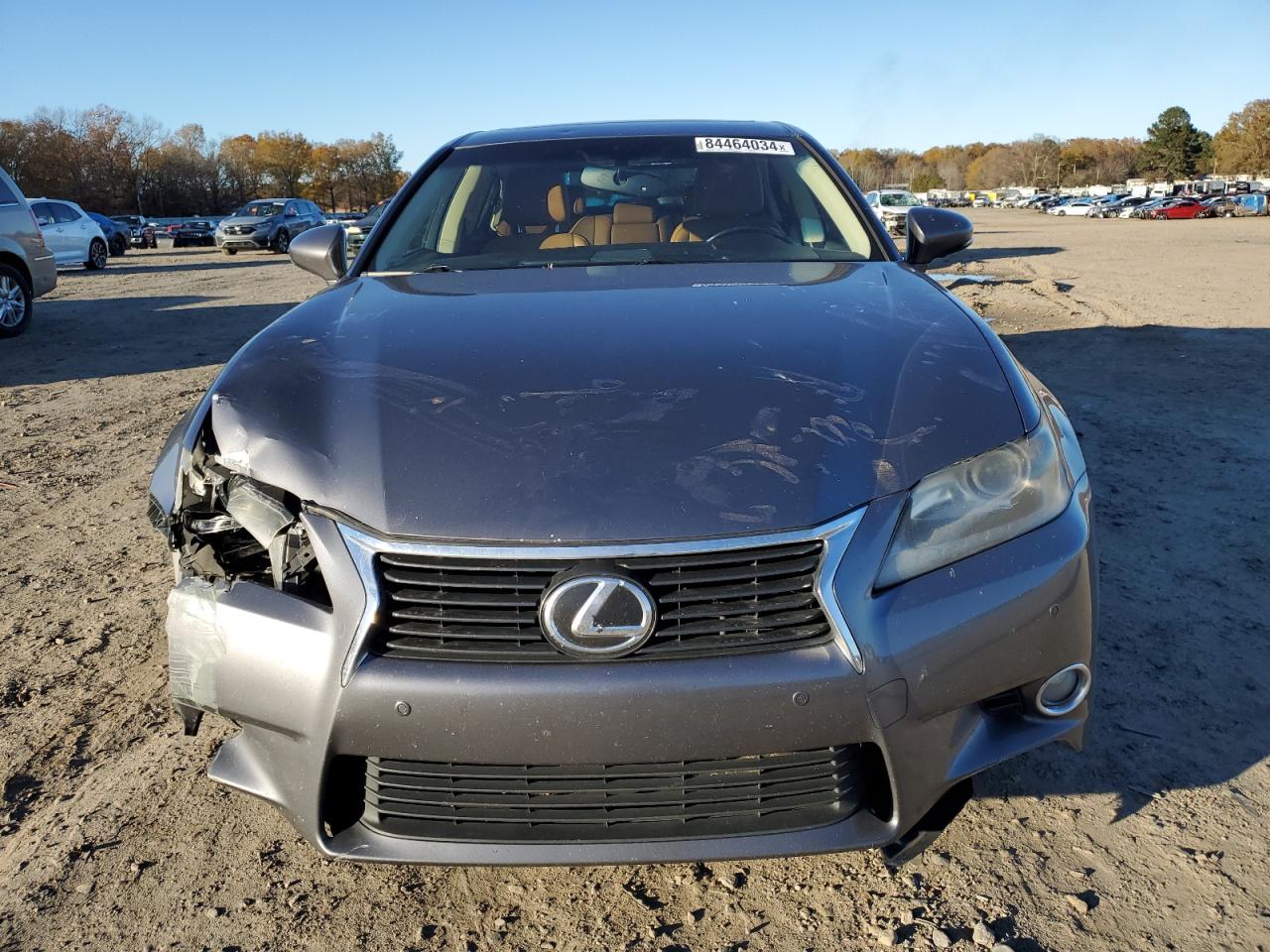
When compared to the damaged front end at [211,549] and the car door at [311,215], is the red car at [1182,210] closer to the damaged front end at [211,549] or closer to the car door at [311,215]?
the car door at [311,215]

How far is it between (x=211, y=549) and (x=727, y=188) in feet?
6.74

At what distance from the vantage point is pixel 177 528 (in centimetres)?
196

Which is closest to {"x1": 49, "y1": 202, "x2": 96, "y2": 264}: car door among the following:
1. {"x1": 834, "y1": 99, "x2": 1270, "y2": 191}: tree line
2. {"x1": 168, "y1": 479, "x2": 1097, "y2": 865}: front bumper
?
{"x1": 168, "y1": 479, "x2": 1097, "y2": 865}: front bumper

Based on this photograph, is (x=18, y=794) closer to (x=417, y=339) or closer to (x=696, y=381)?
(x=417, y=339)

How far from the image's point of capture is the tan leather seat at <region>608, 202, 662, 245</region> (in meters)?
3.11

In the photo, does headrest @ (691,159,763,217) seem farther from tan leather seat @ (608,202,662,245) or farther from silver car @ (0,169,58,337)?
silver car @ (0,169,58,337)

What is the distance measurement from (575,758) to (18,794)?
1.60m

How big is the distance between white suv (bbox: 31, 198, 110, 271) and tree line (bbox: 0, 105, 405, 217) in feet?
178

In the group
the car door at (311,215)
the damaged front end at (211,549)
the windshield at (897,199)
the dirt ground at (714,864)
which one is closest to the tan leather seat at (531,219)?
the damaged front end at (211,549)

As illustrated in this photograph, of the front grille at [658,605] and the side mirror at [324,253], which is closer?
the front grille at [658,605]

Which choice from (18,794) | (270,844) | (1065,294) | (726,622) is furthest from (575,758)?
(1065,294)

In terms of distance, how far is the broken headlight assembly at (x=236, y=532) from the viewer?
1.77 m

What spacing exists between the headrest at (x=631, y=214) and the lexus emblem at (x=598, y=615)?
1882mm

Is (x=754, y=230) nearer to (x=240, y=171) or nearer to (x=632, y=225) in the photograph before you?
(x=632, y=225)
